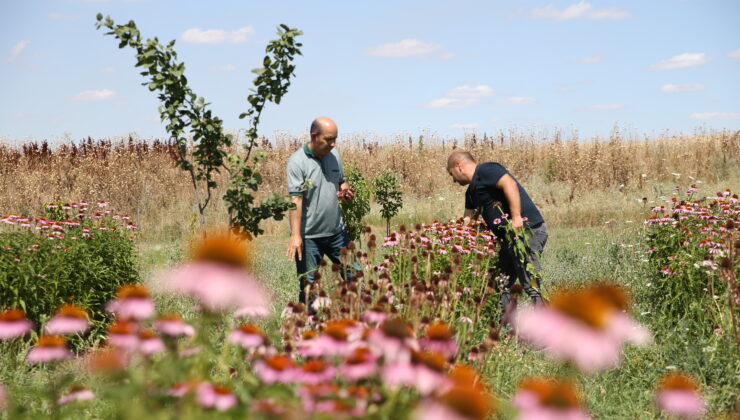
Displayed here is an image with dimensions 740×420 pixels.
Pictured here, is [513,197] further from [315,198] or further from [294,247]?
[294,247]

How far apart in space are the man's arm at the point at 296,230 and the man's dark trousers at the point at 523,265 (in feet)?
5.24

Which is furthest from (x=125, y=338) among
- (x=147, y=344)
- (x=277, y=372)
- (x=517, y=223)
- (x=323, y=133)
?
(x=517, y=223)

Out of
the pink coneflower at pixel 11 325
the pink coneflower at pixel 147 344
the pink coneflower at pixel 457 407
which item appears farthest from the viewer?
the pink coneflower at pixel 11 325

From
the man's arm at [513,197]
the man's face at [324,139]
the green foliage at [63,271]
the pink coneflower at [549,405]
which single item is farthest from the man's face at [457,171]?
the pink coneflower at [549,405]

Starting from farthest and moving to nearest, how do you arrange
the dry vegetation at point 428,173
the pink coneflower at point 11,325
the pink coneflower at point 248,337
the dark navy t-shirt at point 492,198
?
1. the dry vegetation at point 428,173
2. the dark navy t-shirt at point 492,198
3. the pink coneflower at point 11,325
4. the pink coneflower at point 248,337

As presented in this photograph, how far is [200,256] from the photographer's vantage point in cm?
164

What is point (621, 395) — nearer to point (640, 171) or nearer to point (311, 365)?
point (311, 365)

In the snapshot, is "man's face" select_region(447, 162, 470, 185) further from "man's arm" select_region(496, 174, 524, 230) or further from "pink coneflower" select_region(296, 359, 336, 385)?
"pink coneflower" select_region(296, 359, 336, 385)

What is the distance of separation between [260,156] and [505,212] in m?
1.95

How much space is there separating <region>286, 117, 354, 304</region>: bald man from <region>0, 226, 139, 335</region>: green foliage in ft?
5.09

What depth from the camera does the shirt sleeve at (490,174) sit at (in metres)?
4.83

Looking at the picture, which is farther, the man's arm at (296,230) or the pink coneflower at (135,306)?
the man's arm at (296,230)

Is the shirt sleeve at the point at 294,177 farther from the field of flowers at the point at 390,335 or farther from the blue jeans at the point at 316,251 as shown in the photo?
the field of flowers at the point at 390,335

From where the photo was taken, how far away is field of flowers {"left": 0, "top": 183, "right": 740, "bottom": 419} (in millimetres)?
1568
